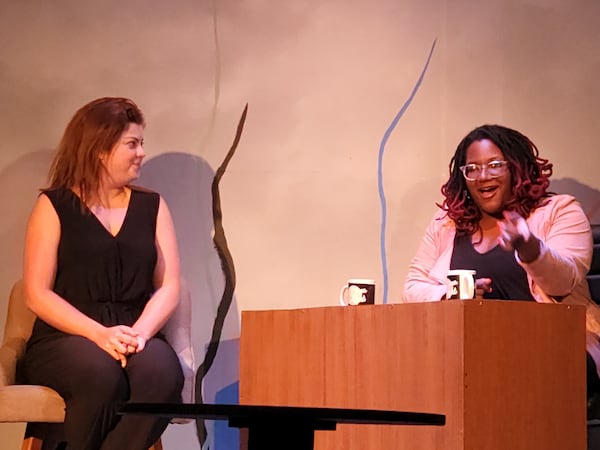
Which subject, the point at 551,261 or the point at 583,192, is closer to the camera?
the point at 551,261

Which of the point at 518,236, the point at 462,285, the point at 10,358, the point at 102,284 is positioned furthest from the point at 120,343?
the point at 518,236

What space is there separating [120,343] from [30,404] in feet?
0.92

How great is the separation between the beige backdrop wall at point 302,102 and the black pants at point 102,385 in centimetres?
68

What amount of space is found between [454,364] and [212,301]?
57.1 inches

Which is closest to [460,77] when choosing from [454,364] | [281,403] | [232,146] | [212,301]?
[232,146]

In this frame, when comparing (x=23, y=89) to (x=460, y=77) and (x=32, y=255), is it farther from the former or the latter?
(x=460, y=77)

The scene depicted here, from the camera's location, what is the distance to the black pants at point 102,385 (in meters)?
2.40

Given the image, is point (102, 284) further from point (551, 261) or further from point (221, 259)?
point (551, 261)

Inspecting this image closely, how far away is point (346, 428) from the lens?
235 cm

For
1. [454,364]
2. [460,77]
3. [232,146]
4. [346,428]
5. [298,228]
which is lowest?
[346,428]

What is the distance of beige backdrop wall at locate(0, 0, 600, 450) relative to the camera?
3.17 m

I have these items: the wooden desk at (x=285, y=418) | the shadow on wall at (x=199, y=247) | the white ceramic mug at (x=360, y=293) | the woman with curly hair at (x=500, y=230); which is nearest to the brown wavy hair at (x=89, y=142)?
the shadow on wall at (x=199, y=247)

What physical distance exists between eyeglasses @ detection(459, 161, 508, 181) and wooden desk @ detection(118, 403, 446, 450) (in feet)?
5.62

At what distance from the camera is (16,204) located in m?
3.13
